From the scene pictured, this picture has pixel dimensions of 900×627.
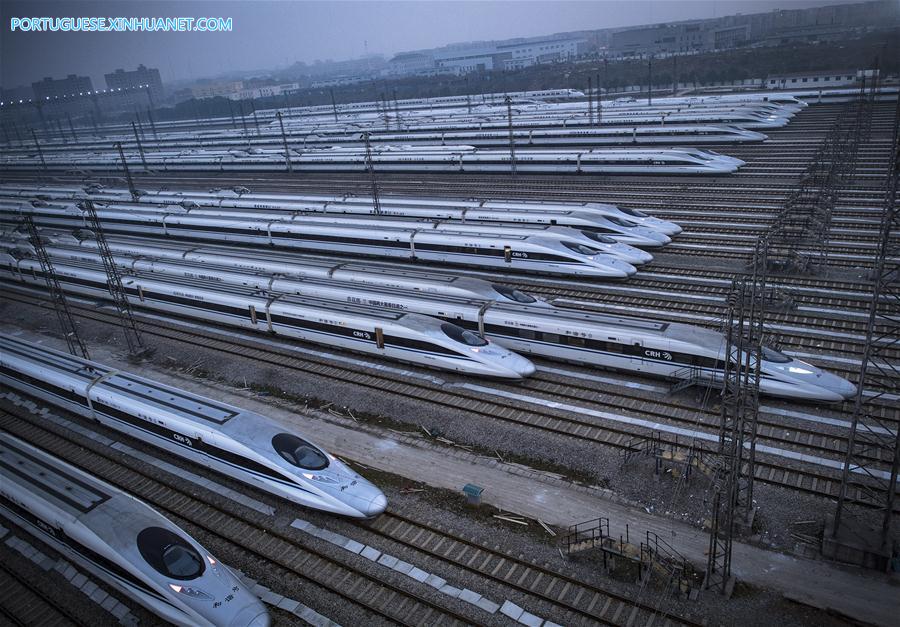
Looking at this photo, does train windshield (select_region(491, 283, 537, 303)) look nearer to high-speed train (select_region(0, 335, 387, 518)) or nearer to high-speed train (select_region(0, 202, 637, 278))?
high-speed train (select_region(0, 202, 637, 278))

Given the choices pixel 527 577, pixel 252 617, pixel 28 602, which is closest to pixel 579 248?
pixel 527 577

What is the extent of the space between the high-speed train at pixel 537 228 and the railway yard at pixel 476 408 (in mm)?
282

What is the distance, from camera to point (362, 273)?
36.5 metres

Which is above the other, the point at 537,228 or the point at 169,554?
the point at 537,228

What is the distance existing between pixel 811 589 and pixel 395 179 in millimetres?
62939

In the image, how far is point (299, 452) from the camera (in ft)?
69.4

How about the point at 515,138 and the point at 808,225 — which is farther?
the point at 515,138

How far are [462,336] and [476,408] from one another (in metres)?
3.74

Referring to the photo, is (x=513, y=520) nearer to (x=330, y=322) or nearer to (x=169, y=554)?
(x=169, y=554)

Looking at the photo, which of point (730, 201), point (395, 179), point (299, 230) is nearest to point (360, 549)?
point (299, 230)

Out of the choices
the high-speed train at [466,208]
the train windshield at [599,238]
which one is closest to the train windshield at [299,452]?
the train windshield at [599,238]

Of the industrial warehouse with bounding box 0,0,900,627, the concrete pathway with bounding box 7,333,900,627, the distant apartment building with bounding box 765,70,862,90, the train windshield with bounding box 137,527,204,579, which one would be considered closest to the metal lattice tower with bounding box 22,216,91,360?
the industrial warehouse with bounding box 0,0,900,627

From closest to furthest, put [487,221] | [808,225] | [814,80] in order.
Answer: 1. [808,225]
2. [487,221]
3. [814,80]

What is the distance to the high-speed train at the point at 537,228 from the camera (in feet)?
132
